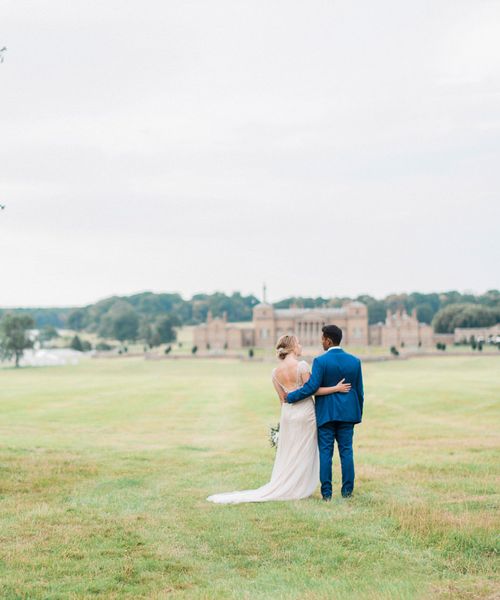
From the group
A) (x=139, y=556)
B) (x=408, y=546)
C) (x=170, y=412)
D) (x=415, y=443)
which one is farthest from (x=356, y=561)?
(x=170, y=412)

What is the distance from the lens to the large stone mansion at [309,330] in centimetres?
13488

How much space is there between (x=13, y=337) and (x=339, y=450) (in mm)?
101626

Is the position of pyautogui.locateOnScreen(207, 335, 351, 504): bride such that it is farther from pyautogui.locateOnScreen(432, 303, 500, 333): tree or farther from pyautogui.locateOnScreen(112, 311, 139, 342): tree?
pyautogui.locateOnScreen(112, 311, 139, 342): tree

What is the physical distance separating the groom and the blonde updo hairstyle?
1.32 ft

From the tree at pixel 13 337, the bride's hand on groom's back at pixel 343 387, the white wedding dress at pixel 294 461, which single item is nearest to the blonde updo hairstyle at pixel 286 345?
the white wedding dress at pixel 294 461

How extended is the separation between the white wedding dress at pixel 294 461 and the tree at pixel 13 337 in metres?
98.9

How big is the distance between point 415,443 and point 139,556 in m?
12.1

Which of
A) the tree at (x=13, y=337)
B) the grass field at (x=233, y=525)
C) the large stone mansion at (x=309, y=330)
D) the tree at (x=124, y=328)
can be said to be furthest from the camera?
the tree at (x=124, y=328)

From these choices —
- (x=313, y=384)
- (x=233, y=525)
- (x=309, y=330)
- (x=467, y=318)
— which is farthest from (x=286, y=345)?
(x=467, y=318)

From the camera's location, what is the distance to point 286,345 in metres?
10.5

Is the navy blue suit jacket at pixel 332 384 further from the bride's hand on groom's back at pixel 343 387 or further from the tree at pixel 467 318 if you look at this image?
the tree at pixel 467 318

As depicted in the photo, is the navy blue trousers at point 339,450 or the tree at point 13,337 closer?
the navy blue trousers at point 339,450

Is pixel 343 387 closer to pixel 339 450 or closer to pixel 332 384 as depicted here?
pixel 332 384

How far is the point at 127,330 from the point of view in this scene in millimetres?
166500
